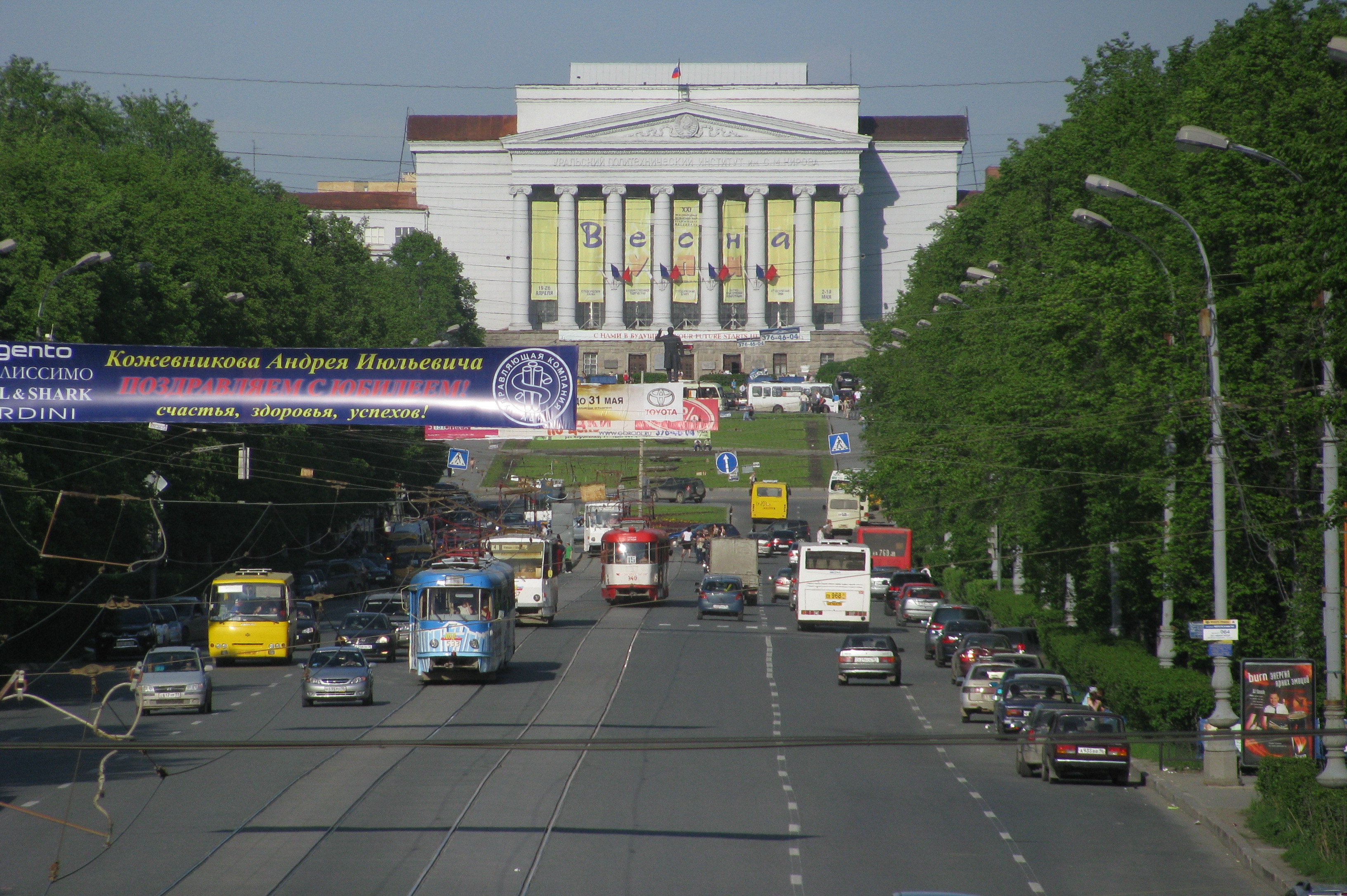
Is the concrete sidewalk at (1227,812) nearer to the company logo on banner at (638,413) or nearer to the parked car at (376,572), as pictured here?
the company logo on banner at (638,413)

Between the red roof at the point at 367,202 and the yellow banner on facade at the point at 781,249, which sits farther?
the red roof at the point at 367,202

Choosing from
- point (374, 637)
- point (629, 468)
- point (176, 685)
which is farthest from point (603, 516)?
point (176, 685)

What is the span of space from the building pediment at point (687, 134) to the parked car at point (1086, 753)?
116681 mm

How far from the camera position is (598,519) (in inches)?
3125

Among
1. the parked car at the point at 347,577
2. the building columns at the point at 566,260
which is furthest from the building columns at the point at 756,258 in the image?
the parked car at the point at 347,577

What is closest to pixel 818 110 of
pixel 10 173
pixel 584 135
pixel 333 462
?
pixel 584 135

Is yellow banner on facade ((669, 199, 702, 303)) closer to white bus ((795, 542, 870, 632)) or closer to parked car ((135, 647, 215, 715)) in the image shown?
white bus ((795, 542, 870, 632))

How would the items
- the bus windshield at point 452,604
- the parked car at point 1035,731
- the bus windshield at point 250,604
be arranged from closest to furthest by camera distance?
the parked car at point 1035,731, the bus windshield at point 452,604, the bus windshield at point 250,604

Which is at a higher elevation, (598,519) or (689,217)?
(689,217)

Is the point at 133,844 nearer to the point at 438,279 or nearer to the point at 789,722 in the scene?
the point at 789,722

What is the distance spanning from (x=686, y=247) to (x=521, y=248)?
15.4 metres

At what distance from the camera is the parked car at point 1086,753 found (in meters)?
26.0

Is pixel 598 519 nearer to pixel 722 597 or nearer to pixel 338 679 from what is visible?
pixel 722 597

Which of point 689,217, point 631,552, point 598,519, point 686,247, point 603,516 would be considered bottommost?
point 631,552
